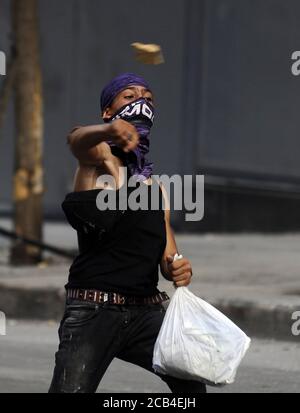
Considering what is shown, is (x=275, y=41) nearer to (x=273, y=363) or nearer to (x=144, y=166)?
(x=273, y=363)

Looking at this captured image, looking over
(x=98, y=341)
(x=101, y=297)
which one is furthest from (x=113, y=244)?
(x=98, y=341)

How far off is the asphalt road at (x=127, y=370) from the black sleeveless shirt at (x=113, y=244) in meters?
2.83

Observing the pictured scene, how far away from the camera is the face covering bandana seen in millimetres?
4664

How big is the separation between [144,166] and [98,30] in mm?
11889

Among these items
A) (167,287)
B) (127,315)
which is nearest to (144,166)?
(127,315)

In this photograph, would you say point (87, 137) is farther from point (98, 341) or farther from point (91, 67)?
point (91, 67)

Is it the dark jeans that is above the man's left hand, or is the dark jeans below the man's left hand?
below

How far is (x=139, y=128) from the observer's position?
15.4 feet

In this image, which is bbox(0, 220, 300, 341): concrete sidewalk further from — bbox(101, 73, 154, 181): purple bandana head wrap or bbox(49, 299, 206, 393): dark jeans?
bbox(101, 73, 154, 181): purple bandana head wrap

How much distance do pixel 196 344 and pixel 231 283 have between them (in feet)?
20.6

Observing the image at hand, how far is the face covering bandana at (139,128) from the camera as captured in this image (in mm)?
4664

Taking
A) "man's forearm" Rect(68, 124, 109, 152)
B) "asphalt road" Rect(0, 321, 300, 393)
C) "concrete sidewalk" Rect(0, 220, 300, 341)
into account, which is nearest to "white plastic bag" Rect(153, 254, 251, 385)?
"man's forearm" Rect(68, 124, 109, 152)

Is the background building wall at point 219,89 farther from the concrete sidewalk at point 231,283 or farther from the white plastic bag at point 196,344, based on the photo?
the white plastic bag at point 196,344

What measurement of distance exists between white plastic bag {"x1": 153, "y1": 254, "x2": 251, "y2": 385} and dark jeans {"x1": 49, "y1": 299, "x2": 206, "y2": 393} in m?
0.15
